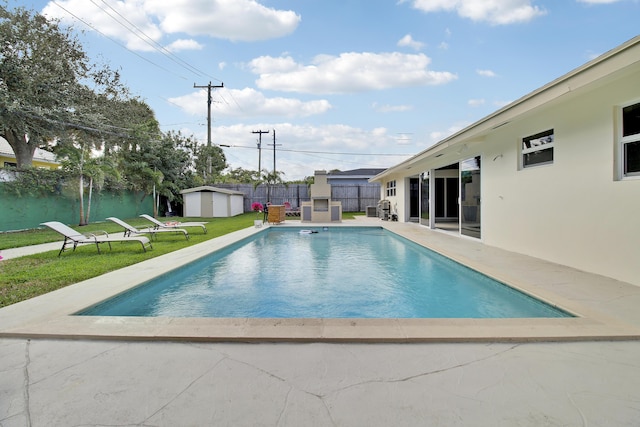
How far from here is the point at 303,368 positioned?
2.45m

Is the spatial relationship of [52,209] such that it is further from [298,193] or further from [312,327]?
[298,193]

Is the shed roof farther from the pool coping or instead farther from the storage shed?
the pool coping

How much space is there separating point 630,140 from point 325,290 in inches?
190

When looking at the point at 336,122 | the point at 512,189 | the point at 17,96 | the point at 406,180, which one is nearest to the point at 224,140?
the point at 336,122

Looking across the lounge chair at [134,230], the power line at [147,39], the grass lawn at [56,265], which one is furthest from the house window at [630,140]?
the power line at [147,39]

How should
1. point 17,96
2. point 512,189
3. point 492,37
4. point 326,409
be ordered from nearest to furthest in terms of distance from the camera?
point 326,409 → point 512,189 → point 492,37 → point 17,96

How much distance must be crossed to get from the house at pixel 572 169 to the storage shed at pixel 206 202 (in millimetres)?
16411

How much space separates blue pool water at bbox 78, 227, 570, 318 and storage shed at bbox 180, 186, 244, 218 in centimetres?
1375

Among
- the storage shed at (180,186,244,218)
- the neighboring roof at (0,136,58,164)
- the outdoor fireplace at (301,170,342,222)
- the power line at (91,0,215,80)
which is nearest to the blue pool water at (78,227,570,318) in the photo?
the outdoor fireplace at (301,170,342,222)

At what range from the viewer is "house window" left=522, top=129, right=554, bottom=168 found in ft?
20.3

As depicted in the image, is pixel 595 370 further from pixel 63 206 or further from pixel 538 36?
pixel 63 206

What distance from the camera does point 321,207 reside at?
56.7 ft

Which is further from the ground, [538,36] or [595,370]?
[538,36]

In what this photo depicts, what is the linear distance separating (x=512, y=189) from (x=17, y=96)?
17724 mm
